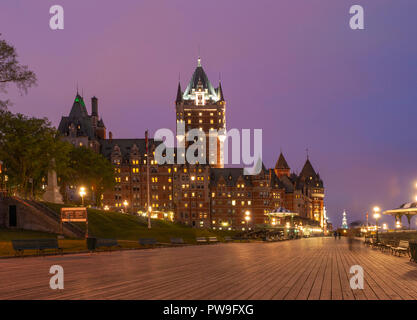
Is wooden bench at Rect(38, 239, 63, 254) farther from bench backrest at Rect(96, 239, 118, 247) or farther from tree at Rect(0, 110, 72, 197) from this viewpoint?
tree at Rect(0, 110, 72, 197)

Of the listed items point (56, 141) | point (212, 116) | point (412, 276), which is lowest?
point (412, 276)

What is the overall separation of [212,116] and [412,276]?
182 metres

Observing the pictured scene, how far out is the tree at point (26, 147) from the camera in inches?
2628

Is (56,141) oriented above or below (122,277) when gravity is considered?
above

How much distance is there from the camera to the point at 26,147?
66812 millimetres

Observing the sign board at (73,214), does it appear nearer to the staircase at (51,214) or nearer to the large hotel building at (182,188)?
the staircase at (51,214)

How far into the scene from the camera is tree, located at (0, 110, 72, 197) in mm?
66750

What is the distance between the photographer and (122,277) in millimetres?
17109

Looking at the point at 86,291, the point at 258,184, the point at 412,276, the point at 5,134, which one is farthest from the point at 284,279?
the point at 258,184

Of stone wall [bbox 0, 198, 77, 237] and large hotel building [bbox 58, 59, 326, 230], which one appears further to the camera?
large hotel building [bbox 58, 59, 326, 230]

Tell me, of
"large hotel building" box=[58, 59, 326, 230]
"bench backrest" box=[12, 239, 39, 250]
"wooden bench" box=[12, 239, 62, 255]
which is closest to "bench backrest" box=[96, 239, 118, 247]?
"wooden bench" box=[12, 239, 62, 255]

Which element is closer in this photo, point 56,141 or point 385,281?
point 385,281
